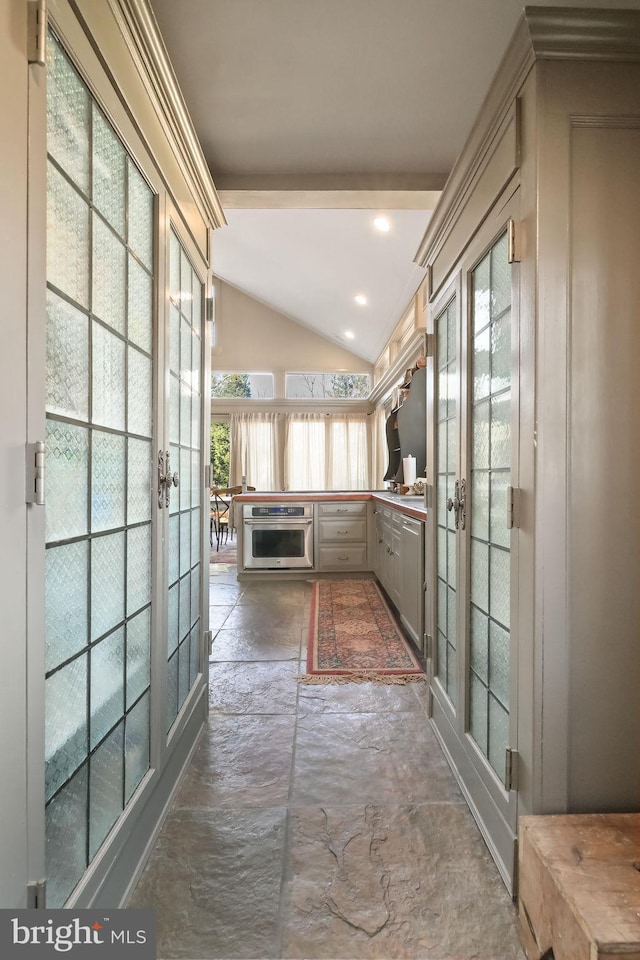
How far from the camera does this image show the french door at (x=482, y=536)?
4.40 feet

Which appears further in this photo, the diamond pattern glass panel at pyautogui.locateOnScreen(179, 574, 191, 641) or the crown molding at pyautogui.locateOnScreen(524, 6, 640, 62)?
the diamond pattern glass panel at pyautogui.locateOnScreen(179, 574, 191, 641)

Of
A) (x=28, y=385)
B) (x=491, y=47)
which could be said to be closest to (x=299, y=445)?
(x=491, y=47)

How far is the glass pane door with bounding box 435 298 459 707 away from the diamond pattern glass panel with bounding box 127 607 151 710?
110 cm

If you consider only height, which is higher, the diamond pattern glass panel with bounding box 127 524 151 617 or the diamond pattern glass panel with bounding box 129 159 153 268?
the diamond pattern glass panel with bounding box 129 159 153 268

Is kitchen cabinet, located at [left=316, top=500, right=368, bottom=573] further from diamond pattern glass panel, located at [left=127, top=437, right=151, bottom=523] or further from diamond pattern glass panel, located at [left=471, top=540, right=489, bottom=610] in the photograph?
diamond pattern glass panel, located at [left=127, top=437, right=151, bottom=523]

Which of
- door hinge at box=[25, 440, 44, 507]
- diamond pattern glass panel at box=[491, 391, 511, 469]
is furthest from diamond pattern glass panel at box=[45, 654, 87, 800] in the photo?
diamond pattern glass panel at box=[491, 391, 511, 469]

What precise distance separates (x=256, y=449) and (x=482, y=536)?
25.1 feet

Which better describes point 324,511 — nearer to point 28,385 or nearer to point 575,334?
point 575,334

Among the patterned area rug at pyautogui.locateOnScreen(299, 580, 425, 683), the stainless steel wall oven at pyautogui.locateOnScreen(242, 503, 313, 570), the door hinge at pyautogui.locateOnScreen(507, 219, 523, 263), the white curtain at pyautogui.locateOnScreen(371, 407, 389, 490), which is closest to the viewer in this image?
the door hinge at pyautogui.locateOnScreen(507, 219, 523, 263)

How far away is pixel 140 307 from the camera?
1418mm

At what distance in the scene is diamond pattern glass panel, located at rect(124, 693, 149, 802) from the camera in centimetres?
132

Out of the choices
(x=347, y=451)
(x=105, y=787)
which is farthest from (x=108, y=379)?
(x=347, y=451)

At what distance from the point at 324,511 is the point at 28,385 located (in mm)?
4439

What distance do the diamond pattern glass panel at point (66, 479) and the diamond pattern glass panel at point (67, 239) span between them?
0.93ft
